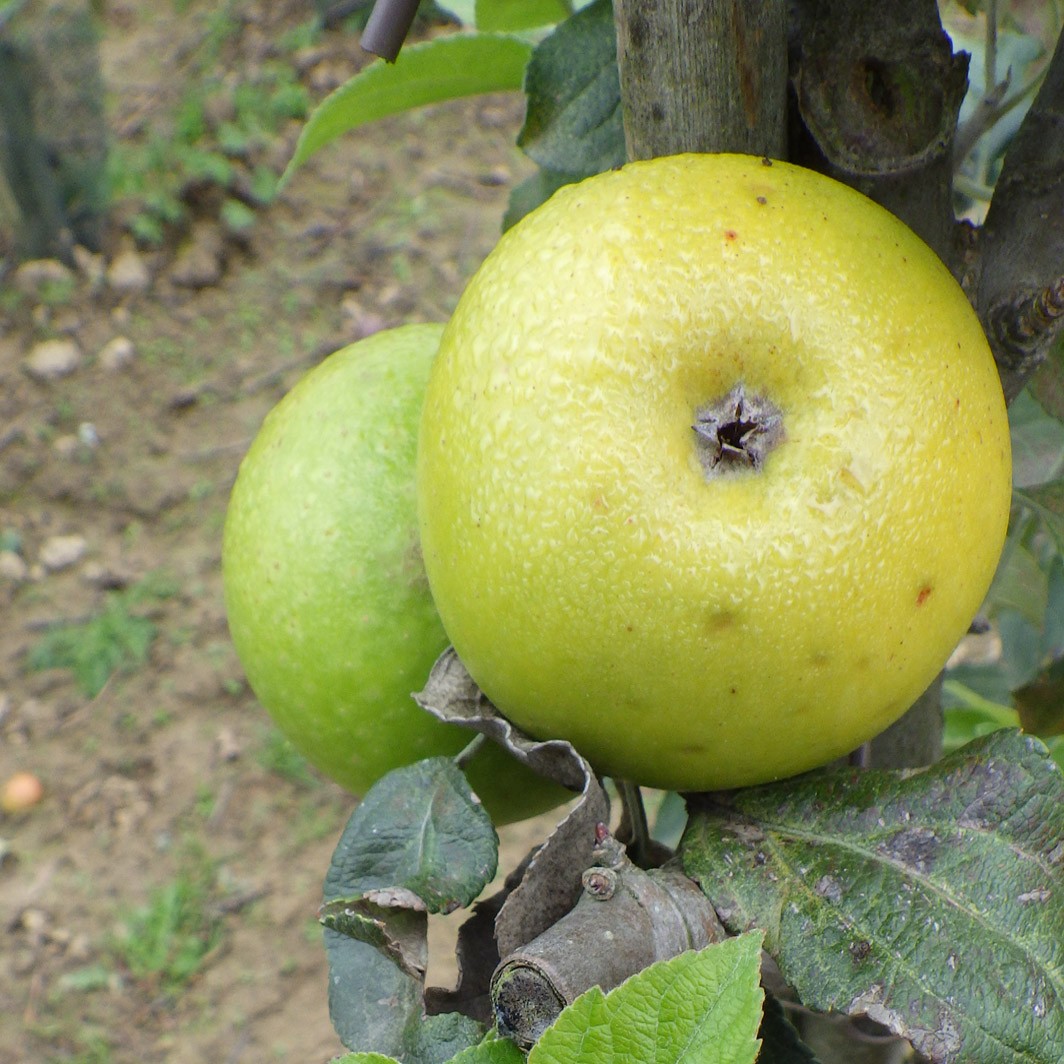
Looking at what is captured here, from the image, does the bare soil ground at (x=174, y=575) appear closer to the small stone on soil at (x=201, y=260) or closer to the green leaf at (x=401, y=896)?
the small stone on soil at (x=201, y=260)

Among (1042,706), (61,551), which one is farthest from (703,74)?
(61,551)

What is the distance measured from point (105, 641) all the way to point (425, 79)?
9.06ft

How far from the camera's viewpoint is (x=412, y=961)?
70 cm

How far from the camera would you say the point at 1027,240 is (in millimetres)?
782

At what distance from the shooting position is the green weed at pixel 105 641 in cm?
342

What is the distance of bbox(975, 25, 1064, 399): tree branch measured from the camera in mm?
760

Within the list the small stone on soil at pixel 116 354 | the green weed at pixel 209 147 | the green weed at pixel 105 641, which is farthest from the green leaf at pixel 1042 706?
the green weed at pixel 209 147

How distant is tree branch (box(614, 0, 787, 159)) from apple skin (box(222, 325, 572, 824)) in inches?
11.1

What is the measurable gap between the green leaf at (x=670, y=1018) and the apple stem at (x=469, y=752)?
248mm

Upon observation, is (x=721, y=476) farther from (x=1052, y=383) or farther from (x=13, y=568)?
(x=13, y=568)

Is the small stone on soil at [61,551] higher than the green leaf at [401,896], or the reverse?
the green leaf at [401,896]

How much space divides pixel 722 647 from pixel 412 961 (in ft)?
0.88

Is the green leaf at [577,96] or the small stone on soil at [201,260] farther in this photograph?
the small stone on soil at [201,260]

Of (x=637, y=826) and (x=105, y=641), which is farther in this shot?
(x=105, y=641)
